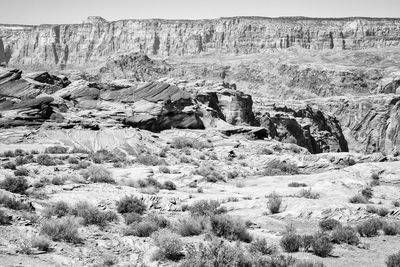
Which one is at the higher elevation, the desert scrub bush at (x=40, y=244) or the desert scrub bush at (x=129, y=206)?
the desert scrub bush at (x=40, y=244)

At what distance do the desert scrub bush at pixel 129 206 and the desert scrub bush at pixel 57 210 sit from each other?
1.65m

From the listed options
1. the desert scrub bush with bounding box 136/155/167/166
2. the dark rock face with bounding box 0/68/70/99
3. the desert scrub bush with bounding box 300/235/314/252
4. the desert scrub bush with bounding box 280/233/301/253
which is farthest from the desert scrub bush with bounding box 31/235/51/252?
the dark rock face with bounding box 0/68/70/99

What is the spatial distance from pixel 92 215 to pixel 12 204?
7.69 feet

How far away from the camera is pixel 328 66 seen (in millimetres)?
158750

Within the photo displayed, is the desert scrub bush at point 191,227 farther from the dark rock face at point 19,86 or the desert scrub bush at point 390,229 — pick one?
the dark rock face at point 19,86

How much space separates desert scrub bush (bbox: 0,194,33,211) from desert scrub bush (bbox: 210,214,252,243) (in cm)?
540

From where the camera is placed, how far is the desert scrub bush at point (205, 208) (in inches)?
573

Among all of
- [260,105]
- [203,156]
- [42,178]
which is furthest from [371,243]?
[260,105]

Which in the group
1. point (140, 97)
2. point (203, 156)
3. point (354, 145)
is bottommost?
point (354, 145)

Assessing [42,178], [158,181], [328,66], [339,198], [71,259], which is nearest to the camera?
[71,259]

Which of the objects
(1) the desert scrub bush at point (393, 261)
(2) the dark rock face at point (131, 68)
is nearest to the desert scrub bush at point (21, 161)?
(1) the desert scrub bush at point (393, 261)

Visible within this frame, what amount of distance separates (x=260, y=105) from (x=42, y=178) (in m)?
60.1

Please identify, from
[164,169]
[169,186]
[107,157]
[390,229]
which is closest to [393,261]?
[390,229]

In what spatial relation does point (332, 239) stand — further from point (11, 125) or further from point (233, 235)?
point (11, 125)
